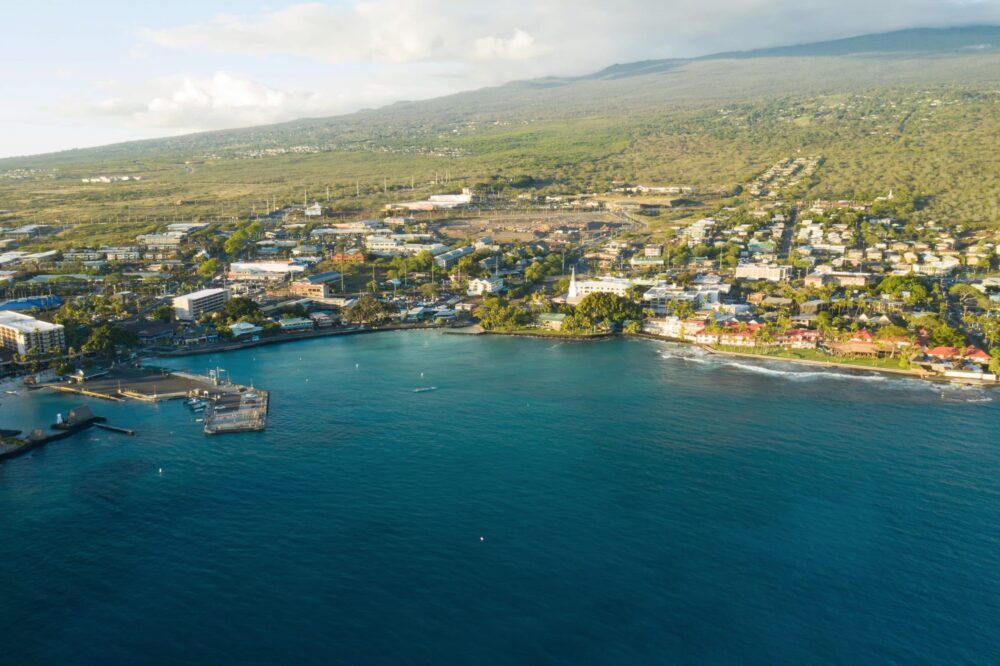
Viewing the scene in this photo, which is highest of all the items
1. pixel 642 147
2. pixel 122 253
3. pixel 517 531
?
pixel 642 147

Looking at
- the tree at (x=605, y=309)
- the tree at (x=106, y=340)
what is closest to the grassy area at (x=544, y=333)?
the tree at (x=605, y=309)

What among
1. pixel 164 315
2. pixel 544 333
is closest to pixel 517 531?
pixel 544 333

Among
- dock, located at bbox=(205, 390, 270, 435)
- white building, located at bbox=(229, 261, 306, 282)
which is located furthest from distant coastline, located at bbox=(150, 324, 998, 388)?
white building, located at bbox=(229, 261, 306, 282)

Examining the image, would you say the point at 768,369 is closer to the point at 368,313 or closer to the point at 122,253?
the point at 368,313

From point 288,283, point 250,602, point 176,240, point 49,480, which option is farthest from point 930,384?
point 176,240

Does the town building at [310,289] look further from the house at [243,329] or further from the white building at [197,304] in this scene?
the house at [243,329]

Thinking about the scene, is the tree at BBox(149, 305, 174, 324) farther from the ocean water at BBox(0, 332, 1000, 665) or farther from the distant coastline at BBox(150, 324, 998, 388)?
the ocean water at BBox(0, 332, 1000, 665)
